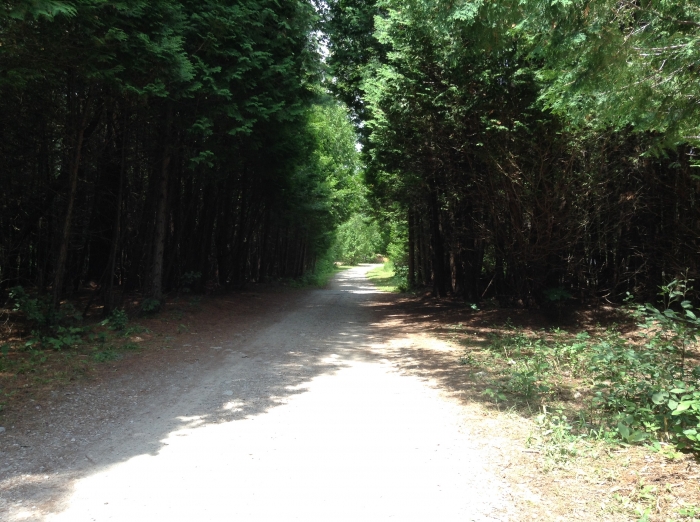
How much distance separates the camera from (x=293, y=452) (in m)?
4.39

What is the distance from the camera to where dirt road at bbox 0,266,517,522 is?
3.46m

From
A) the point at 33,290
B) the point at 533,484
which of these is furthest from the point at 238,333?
the point at 533,484

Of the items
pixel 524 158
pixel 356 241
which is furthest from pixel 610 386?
pixel 356 241

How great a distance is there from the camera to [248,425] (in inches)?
201

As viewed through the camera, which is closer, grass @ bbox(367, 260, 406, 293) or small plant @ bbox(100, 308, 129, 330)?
small plant @ bbox(100, 308, 129, 330)

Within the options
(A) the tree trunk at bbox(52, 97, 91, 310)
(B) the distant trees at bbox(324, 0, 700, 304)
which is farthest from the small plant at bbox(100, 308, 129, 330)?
(B) the distant trees at bbox(324, 0, 700, 304)

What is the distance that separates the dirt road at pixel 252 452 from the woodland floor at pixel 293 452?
18mm

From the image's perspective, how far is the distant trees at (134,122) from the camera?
734 cm

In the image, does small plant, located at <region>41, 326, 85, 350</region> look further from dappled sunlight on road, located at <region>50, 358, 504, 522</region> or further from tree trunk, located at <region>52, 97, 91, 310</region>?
dappled sunlight on road, located at <region>50, 358, 504, 522</region>

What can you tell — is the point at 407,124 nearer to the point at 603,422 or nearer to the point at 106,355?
the point at 106,355

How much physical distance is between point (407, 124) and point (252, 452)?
954cm

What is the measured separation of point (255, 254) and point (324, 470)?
23309 mm

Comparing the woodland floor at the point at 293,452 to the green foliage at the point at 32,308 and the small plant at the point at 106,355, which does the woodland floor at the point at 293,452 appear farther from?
the green foliage at the point at 32,308

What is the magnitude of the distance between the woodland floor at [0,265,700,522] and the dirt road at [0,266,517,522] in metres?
0.02
